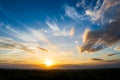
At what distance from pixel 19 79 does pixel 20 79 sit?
227 millimetres

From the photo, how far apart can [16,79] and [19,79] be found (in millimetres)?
1125

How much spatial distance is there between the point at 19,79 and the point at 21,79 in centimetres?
43

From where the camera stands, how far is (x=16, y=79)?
43312 millimetres

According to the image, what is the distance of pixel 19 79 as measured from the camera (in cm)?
4256

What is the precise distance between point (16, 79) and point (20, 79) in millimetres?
1318

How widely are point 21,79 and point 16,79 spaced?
1.45m

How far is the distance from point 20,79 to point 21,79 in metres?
0.22

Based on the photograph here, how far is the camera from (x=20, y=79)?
42531mm

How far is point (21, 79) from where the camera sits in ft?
140
